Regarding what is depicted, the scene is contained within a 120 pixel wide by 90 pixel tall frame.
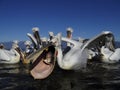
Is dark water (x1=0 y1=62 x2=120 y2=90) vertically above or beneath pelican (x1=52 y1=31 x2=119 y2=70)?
beneath

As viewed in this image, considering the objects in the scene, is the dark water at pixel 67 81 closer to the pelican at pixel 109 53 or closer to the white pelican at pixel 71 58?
the white pelican at pixel 71 58

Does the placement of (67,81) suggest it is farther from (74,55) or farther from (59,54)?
(74,55)

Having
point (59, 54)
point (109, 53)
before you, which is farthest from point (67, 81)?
point (109, 53)

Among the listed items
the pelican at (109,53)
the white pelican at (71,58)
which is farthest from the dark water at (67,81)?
the pelican at (109,53)

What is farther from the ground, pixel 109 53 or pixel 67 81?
pixel 109 53

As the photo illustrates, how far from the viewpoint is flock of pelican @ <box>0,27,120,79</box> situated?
40.3ft

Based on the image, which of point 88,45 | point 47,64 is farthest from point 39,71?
point 88,45

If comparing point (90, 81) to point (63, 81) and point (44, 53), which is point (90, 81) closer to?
point (63, 81)

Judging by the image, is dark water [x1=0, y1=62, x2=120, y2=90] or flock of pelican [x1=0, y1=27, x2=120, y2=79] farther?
flock of pelican [x1=0, y1=27, x2=120, y2=79]

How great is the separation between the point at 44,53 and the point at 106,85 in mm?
3037

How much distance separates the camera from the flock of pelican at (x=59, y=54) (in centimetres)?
1230

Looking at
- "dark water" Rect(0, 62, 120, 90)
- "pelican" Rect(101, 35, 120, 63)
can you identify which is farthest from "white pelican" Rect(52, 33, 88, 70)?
"pelican" Rect(101, 35, 120, 63)

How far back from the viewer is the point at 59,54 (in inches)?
502

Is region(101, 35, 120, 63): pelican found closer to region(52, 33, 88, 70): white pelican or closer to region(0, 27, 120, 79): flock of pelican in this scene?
region(0, 27, 120, 79): flock of pelican
